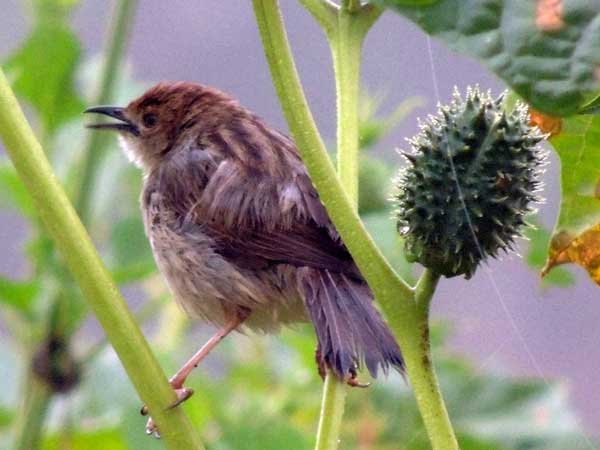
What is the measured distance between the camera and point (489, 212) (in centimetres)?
188

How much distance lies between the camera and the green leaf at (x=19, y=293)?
3.08 metres

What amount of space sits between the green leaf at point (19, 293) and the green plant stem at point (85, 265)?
1291 mm

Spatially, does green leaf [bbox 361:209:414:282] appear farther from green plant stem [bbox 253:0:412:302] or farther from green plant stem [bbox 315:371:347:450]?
green plant stem [bbox 253:0:412:302]

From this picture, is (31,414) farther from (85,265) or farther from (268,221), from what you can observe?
(85,265)

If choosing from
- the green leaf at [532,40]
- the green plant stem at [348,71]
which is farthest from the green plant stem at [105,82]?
the green leaf at [532,40]

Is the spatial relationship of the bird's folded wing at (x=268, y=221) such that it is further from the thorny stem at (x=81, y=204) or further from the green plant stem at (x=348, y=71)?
the green plant stem at (x=348, y=71)

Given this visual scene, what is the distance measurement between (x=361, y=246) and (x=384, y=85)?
5.68 feet

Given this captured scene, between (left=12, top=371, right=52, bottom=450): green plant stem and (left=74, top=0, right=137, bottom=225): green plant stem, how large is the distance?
0.44 meters

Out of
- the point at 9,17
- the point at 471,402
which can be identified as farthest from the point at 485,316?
the point at 9,17

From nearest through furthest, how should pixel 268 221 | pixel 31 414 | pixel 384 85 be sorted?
pixel 31 414
pixel 268 221
pixel 384 85

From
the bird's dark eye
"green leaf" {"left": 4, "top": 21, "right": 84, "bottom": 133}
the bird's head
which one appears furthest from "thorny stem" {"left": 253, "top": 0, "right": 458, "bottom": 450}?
the bird's dark eye

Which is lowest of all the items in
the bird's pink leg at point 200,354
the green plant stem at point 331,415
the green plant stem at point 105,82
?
the green plant stem at point 331,415

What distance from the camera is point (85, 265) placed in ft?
5.96

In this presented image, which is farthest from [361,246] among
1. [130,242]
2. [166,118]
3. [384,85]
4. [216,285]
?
[166,118]
